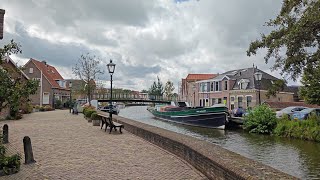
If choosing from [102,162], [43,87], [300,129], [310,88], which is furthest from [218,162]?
[43,87]

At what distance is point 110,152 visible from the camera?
1021 centimetres

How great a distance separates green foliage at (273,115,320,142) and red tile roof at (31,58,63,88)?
42273mm

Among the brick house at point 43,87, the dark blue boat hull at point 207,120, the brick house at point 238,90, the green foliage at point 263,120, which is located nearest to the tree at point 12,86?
the green foliage at point 263,120

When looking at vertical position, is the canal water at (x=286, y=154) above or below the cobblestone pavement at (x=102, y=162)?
below

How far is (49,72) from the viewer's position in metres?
60.3

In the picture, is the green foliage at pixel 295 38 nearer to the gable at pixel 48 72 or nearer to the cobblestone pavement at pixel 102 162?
the cobblestone pavement at pixel 102 162

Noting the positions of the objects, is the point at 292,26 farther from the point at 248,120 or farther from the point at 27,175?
the point at 27,175

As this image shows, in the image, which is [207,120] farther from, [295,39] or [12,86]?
[12,86]

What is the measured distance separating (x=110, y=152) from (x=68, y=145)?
2429 mm

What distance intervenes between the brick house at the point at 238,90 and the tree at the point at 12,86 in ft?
122

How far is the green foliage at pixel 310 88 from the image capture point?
66.3ft

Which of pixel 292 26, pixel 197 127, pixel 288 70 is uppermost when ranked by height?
pixel 292 26

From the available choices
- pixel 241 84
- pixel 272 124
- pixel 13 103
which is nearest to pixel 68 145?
pixel 13 103

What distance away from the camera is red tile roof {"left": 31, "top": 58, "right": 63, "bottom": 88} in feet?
179
